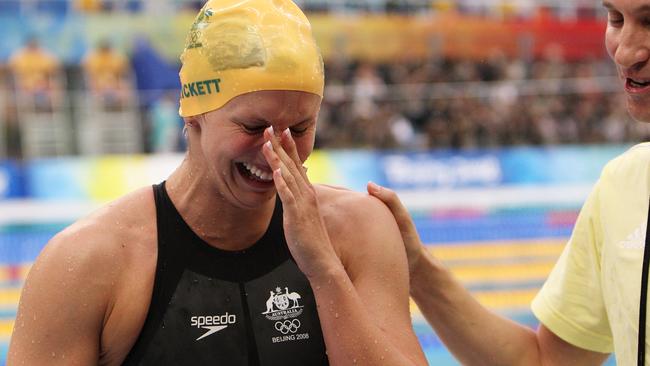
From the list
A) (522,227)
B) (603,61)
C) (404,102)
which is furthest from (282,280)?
(603,61)

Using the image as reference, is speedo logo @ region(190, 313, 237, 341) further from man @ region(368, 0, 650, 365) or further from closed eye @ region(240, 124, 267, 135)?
man @ region(368, 0, 650, 365)

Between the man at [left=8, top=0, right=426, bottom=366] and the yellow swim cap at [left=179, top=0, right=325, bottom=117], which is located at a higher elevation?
the yellow swim cap at [left=179, top=0, right=325, bottom=117]

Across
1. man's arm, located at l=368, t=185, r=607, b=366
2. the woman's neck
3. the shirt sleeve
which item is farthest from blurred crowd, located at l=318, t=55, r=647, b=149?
the woman's neck

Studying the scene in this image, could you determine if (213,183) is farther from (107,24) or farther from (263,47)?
(107,24)

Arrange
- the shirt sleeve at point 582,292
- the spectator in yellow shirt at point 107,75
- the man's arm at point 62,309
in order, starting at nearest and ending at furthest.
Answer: the man's arm at point 62,309 < the shirt sleeve at point 582,292 < the spectator in yellow shirt at point 107,75

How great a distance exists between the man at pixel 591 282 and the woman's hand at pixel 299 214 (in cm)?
49

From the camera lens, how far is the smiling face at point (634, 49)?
225cm

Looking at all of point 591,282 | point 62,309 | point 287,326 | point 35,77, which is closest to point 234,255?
point 287,326

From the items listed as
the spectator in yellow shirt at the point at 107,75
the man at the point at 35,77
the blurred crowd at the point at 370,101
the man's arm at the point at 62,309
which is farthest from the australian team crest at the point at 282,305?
the spectator in yellow shirt at the point at 107,75

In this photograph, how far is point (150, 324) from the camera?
7.38 feet

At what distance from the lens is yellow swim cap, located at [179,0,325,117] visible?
2.25 m

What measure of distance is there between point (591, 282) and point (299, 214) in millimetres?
1074

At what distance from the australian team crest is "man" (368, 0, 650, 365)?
1.44 ft

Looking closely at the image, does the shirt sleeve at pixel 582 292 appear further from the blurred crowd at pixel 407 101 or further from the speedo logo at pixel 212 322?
the blurred crowd at pixel 407 101
